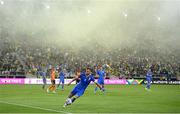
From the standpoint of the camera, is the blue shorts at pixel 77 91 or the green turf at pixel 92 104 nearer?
the green turf at pixel 92 104

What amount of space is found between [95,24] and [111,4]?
1.80 m

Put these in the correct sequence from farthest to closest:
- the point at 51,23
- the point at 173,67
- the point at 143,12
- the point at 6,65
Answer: the point at 173,67 < the point at 6,65 < the point at 51,23 < the point at 143,12

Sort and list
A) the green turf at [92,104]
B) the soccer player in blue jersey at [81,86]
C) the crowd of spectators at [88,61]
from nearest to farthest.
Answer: the green turf at [92,104]
the soccer player in blue jersey at [81,86]
the crowd of spectators at [88,61]

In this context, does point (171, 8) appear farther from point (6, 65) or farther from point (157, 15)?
point (6, 65)

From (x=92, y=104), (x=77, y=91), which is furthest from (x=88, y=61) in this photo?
(x=77, y=91)

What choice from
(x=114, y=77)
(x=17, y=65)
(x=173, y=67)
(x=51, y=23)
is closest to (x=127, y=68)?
(x=114, y=77)

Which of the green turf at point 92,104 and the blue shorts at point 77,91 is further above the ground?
the blue shorts at point 77,91

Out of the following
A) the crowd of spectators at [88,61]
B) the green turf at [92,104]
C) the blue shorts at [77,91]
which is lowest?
Answer: the green turf at [92,104]

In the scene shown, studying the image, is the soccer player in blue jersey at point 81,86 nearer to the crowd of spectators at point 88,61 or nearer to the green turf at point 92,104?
the green turf at point 92,104

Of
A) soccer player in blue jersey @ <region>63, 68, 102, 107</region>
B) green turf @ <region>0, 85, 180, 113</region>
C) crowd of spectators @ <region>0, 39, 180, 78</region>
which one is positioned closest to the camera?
green turf @ <region>0, 85, 180, 113</region>

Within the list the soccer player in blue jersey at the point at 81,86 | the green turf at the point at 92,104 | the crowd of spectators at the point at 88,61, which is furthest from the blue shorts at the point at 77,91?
the crowd of spectators at the point at 88,61

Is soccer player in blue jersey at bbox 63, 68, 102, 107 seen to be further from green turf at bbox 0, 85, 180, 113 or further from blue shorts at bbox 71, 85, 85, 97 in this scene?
green turf at bbox 0, 85, 180, 113

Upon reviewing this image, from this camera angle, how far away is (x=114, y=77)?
48.2 metres

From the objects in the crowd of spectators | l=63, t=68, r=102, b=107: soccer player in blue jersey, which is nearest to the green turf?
l=63, t=68, r=102, b=107: soccer player in blue jersey
